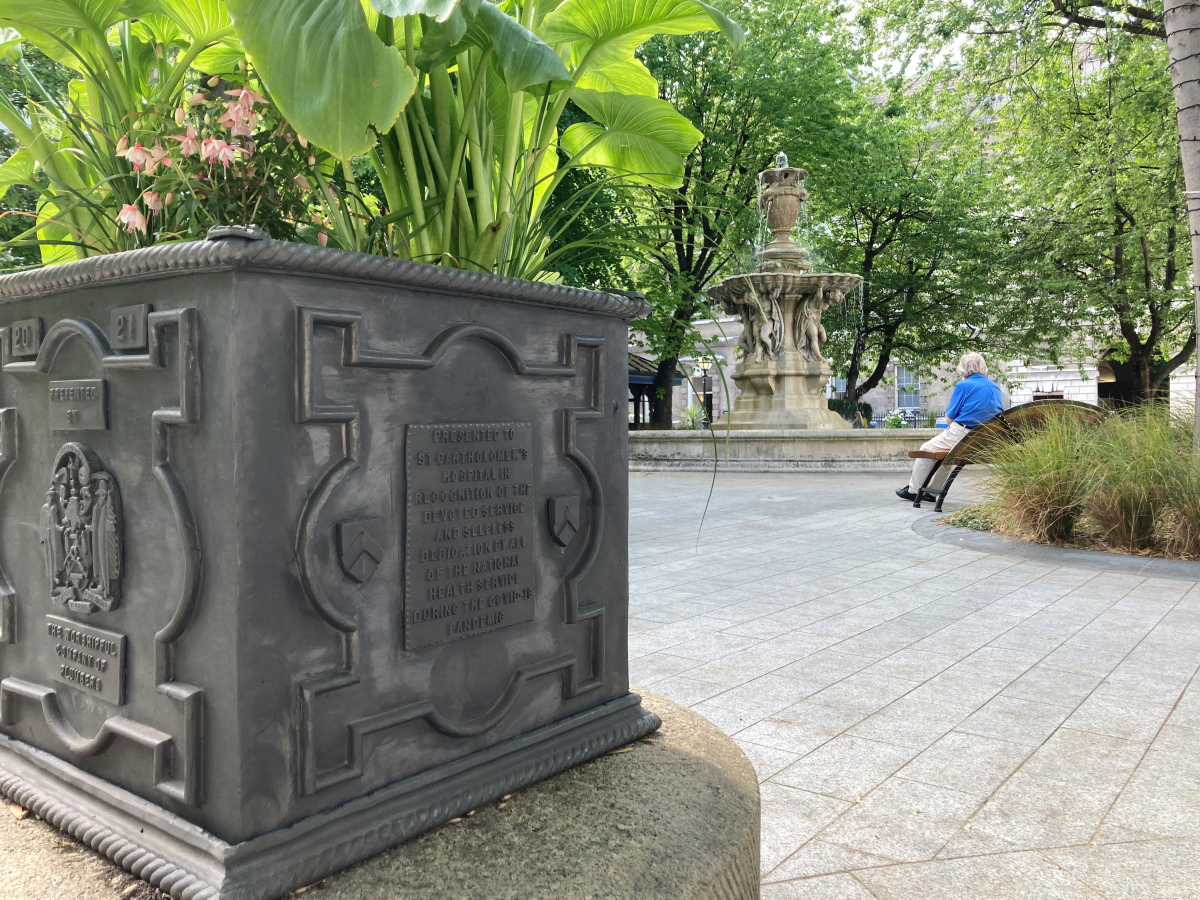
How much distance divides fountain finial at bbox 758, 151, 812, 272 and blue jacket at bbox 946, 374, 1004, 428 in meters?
8.98

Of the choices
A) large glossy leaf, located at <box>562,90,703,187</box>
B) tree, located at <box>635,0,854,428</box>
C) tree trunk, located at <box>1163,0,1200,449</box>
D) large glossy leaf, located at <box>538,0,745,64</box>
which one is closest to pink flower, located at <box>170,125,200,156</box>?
large glossy leaf, located at <box>538,0,745,64</box>

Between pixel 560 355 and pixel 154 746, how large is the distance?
99 cm

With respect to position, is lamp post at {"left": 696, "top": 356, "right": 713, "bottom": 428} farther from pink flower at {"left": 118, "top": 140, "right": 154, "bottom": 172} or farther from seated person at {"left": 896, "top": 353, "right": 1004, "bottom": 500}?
seated person at {"left": 896, "top": 353, "right": 1004, "bottom": 500}

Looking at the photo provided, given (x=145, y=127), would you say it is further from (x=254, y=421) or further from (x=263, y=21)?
(x=254, y=421)

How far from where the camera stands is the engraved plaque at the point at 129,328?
136 centimetres

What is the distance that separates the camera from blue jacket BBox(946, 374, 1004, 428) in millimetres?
10156

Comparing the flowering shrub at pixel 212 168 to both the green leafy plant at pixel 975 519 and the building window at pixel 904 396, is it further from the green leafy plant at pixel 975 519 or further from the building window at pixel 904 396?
the building window at pixel 904 396

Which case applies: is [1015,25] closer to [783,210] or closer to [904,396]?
[783,210]

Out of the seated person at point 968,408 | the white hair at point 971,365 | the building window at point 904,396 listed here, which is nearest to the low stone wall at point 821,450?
the white hair at point 971,365

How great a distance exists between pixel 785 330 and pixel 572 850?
59.6 feet

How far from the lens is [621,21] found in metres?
1.74

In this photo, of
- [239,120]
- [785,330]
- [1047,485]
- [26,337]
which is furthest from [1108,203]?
[26,337]

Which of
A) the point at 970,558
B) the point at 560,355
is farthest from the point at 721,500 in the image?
the point at 560,355

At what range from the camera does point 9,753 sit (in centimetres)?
169
